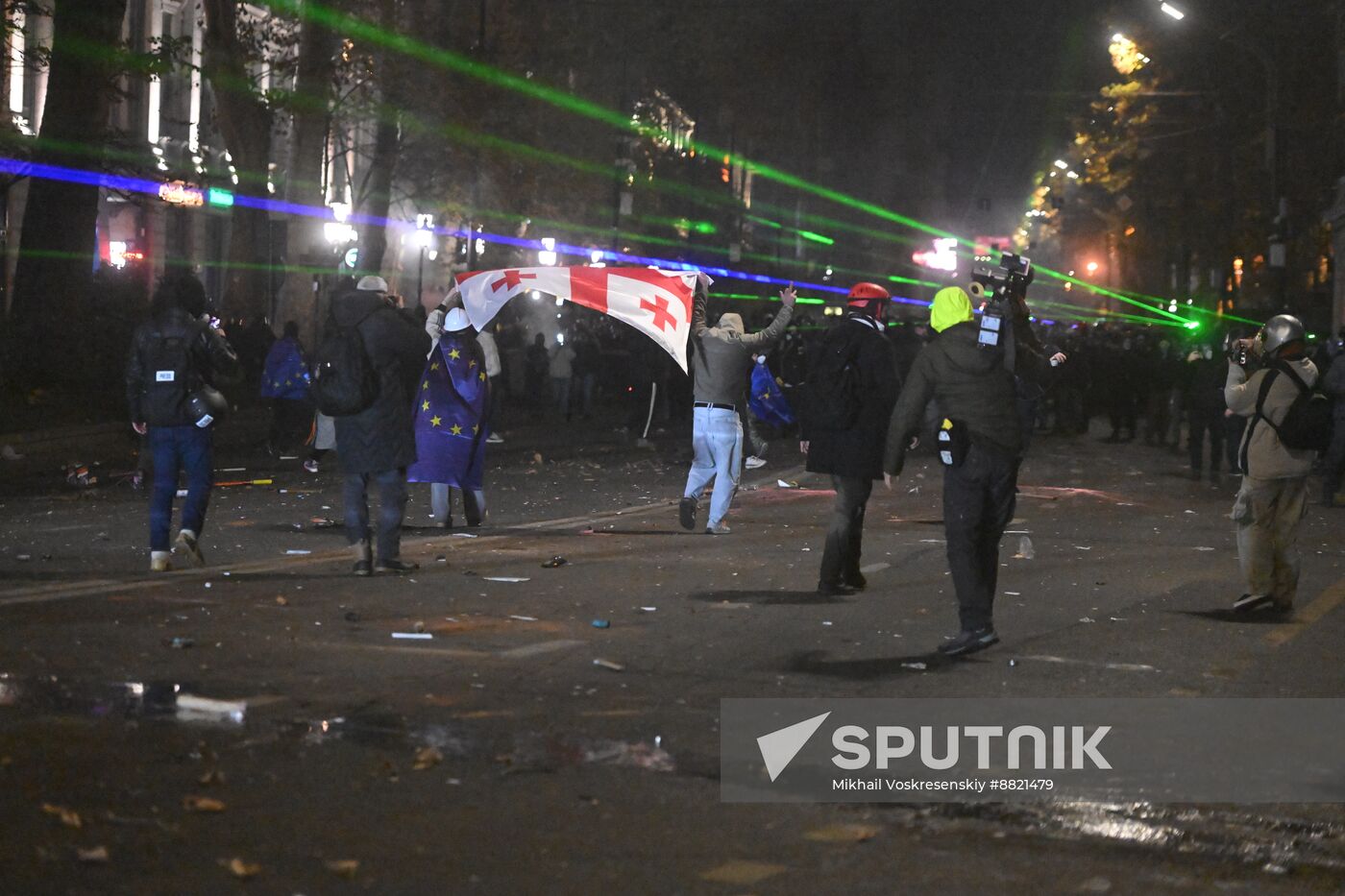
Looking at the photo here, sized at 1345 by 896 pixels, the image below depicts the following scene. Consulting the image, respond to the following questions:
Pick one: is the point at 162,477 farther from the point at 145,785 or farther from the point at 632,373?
the point at 632,373

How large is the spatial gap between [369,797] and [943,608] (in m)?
5.39

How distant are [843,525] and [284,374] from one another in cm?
1256

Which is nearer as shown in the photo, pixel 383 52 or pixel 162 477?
pixel 162 477

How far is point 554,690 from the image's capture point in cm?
805

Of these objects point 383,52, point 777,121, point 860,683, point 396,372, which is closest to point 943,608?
point 860,683

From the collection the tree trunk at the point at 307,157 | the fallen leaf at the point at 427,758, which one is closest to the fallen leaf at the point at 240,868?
the fallen leaf at the point at 427,758

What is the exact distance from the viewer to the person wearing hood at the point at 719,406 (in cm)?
1467

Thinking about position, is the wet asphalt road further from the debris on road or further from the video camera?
the video camera

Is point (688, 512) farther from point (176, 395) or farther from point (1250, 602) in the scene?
point (1250, 602)

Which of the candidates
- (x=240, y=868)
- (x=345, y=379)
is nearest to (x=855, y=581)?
(x=345, y=379)

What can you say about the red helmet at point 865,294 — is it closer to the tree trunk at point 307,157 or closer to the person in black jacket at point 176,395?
the person in black jacket at point 176,395

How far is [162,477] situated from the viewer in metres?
11.6

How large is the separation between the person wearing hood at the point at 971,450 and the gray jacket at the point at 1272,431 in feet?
7.30

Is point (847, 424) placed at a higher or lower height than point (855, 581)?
higher
